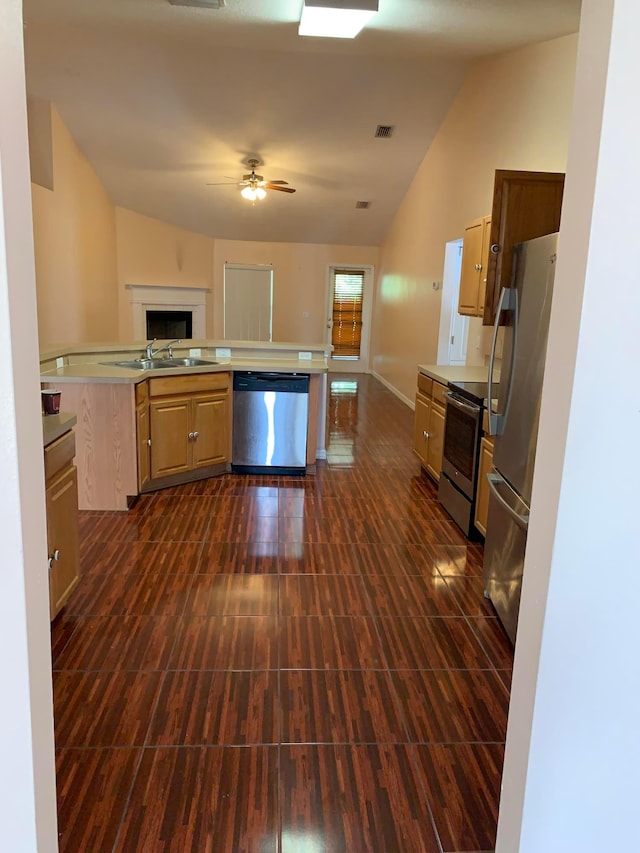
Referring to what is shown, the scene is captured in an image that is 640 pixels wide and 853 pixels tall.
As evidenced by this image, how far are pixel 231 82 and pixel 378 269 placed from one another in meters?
5.49

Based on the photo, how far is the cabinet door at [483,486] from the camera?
3.26 meters

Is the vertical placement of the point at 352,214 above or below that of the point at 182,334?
above

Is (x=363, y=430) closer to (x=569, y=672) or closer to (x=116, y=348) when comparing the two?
(x=116, y=348)

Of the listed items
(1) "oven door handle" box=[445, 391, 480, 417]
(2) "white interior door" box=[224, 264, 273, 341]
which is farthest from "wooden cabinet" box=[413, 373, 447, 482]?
(2) "white interior door" box=[224, 264, 273, 341]

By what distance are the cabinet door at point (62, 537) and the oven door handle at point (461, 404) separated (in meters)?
2.14

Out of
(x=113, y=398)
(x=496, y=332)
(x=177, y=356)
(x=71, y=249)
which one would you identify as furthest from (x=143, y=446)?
(x=71, y=249)

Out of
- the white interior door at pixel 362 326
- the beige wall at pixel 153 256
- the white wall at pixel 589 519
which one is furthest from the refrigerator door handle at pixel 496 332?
the white interior door at pixel 362 326

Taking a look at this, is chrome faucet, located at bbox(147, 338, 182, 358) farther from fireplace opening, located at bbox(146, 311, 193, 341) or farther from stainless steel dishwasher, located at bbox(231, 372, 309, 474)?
fireplace opening, located at bbox(146, 311, 193, 341)

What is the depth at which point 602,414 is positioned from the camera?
102 cm

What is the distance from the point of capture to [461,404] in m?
3.67

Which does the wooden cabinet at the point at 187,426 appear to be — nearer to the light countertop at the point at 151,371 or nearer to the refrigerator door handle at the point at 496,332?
the light countertop at the point at 151,371

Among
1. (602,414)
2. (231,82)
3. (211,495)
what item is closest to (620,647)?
(602,414)

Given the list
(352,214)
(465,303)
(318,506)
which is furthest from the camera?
(352,214)

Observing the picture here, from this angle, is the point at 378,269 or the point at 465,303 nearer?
the point at 465,303
